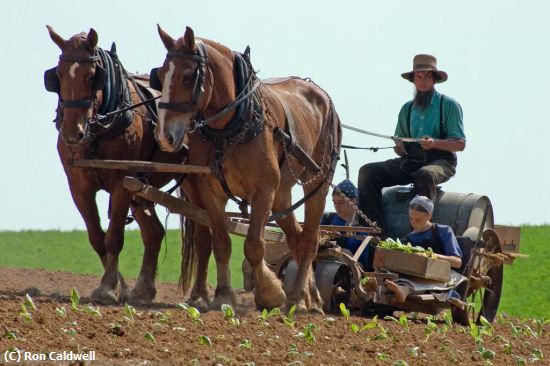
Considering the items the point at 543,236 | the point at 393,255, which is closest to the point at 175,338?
the point at 393,255

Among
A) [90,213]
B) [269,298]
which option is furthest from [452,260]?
[90,213]

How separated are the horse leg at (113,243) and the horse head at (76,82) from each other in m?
0.72

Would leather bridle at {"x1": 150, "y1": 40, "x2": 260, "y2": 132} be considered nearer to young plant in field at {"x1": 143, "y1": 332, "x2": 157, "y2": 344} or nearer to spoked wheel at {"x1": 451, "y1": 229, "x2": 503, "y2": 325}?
young plant in field at {"x1": 143, "y1": 332, "x2": 157, "y2": 344}

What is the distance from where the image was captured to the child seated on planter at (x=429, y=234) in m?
10.5

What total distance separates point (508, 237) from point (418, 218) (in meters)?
1.63

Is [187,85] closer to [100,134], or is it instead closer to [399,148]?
[100,134]

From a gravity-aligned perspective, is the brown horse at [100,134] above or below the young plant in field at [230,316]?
above

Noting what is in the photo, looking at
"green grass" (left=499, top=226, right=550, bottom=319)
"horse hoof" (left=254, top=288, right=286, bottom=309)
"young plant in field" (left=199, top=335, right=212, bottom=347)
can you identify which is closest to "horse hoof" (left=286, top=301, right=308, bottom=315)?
Result: "horse hoof" (left=254, top=288, right=286, bottom=309)

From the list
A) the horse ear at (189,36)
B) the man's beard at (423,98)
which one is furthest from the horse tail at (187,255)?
the horse ear at (189,36)

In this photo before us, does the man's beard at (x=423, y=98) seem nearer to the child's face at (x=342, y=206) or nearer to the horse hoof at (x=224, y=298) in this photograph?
the child's face at (x=342, y=206)

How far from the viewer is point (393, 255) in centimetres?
1012

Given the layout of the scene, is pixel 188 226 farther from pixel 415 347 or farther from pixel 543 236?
pixel 543 236

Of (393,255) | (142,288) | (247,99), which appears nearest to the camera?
(247,99)

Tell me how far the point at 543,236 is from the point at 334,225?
525 inches
